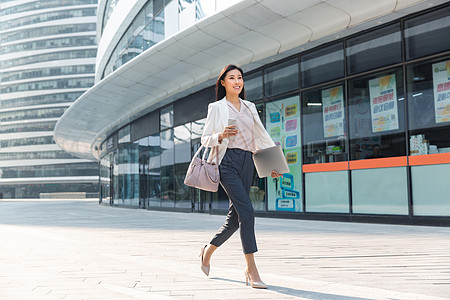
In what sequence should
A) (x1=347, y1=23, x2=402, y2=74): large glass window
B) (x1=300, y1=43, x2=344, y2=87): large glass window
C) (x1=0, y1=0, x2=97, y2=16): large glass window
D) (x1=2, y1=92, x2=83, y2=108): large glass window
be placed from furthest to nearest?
(x1=0, y1=0, x2=97, y2=16): large glass window → (x1=2, y1=92, x2=83, y2=108): large glass window → (x1=300, y1=43, x2=344, y2=87): large glass window → (x1=347, y1=23, x2=402, y2=74): large glass window

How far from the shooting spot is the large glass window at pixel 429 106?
363 inches

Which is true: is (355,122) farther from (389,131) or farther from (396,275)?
(396,275)

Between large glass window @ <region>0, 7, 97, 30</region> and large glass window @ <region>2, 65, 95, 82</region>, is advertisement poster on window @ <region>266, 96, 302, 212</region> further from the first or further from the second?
large glass window @ <region>0, 7, 97, 30</region>

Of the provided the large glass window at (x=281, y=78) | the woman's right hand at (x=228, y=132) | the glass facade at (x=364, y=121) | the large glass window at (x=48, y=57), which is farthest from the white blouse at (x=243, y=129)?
the large glass window at (x=48, y=57)

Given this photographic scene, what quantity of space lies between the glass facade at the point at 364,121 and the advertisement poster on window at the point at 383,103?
0.9 inches

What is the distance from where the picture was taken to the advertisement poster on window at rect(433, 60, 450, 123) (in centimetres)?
923

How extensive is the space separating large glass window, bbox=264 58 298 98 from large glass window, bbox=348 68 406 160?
1.98 m

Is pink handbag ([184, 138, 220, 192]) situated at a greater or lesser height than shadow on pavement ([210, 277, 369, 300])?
greater

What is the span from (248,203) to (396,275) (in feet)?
5.29

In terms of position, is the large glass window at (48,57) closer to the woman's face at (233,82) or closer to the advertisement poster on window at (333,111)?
the advertisement poster on window at (333,111)

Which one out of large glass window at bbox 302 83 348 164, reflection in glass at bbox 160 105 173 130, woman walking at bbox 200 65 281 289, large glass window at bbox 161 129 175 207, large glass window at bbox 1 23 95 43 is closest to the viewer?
woman walking at bbox 200 65 281 289

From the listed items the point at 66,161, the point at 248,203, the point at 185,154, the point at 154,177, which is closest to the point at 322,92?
the point at 185,154

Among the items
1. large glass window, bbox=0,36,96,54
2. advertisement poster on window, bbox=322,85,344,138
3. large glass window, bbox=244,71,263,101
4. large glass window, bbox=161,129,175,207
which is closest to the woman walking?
advertisement poster on window, bbox=322,85,344,138

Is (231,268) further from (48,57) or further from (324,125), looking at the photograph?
(48,57)
